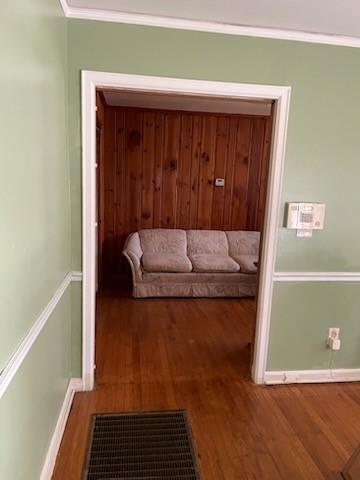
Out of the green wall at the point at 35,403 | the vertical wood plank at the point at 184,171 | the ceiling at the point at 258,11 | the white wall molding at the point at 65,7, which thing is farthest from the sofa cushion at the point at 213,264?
the white wall molding at the point at 65,7

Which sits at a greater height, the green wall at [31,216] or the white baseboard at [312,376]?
the green wall at [31,216]

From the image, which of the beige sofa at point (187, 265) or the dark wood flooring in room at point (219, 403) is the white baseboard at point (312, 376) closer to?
the dark wood flooring in room at point (219, 403)

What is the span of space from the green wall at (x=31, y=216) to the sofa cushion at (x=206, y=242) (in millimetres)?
3045

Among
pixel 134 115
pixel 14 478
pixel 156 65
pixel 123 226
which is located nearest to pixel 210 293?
pixel 123 226

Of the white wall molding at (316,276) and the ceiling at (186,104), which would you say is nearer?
the white wall molding at (316,276)

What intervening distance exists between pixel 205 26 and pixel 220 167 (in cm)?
321

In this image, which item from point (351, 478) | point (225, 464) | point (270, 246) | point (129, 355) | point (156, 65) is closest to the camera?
point (351, 478)

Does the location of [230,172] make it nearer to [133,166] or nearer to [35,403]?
[133,166]

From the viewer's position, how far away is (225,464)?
1.95 m

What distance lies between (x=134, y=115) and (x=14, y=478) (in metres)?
4.65

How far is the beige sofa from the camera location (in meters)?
4.52

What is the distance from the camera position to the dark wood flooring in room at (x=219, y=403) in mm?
1982

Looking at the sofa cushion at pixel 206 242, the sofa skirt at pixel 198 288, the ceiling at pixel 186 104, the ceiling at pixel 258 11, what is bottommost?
the sofa skirt at pixel 198 288

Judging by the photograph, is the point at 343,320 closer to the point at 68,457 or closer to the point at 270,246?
the point at 270,246
